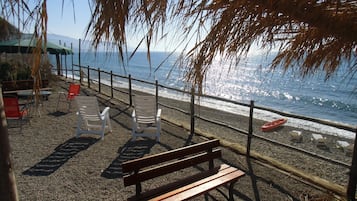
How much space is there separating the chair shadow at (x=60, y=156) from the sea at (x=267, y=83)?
147cm

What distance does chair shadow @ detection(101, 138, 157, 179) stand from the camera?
363 centimetres

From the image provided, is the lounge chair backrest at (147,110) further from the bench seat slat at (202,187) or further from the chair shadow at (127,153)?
the bench seat slat at (202,187)

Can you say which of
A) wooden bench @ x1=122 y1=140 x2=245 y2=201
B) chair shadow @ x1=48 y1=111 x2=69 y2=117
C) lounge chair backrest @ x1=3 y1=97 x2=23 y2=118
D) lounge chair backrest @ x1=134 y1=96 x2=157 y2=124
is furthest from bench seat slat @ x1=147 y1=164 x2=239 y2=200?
chair shadow @ x1=48 y1=111 x2=69 y2=117

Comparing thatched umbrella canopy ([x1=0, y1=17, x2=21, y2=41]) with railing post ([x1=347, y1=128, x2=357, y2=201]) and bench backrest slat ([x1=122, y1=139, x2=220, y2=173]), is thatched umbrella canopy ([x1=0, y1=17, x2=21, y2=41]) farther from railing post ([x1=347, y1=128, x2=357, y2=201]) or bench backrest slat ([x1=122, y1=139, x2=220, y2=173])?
railing post ([x1=347, y1=128, x2=357, y2=201])

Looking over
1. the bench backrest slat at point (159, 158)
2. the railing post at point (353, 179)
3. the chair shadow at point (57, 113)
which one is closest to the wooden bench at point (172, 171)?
the bench backrest slat at point (159, 158)


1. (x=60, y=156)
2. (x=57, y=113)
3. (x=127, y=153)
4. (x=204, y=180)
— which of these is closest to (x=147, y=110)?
(x=127, y=153)

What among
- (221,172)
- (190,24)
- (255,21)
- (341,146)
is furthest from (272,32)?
(341,146)

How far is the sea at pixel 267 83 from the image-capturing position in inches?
42.5

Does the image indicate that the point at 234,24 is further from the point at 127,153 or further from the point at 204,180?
the point at 127,153

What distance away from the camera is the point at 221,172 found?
277 centimetres

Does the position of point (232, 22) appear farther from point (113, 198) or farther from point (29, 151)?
point (29, 151)

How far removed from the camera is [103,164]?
12.8 feet

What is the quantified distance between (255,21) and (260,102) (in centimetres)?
2613

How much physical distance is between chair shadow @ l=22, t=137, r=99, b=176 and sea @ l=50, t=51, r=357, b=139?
1472 millimetres
